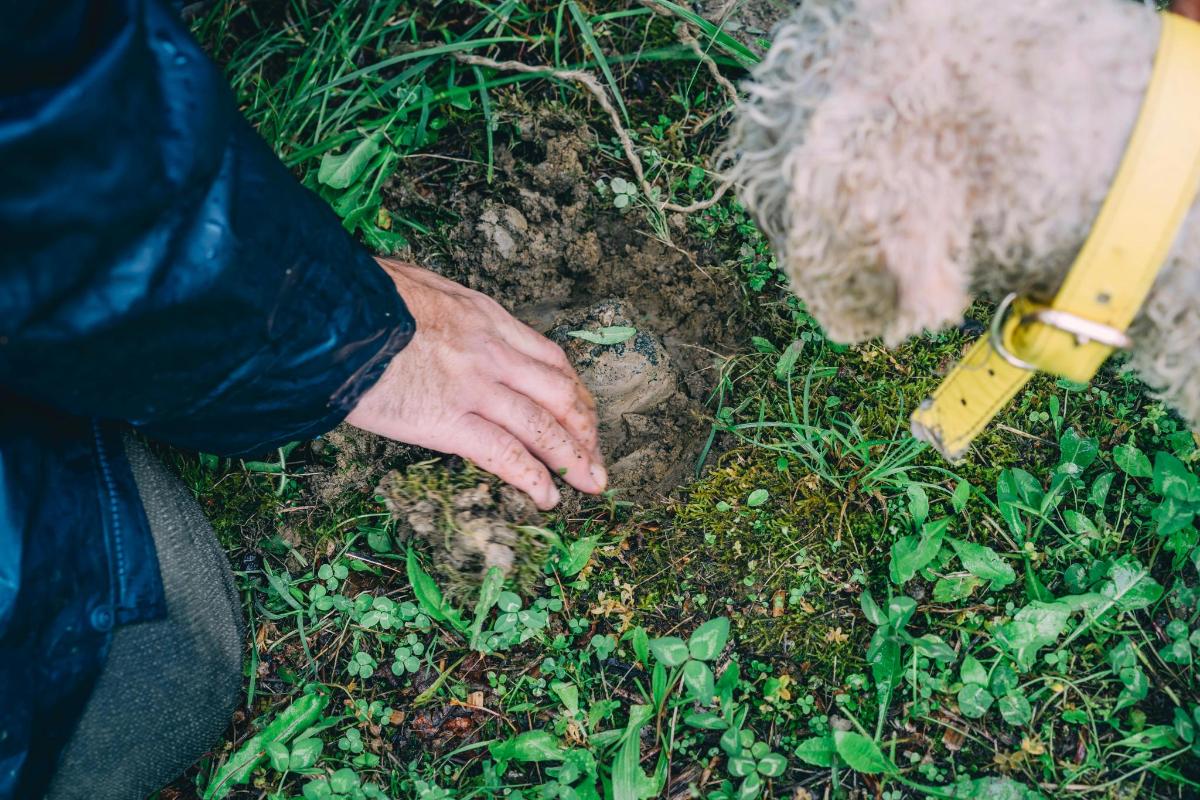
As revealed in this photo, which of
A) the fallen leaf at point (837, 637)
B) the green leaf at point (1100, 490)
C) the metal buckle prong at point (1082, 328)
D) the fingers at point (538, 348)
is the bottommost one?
the fallen leaf at point (837, 637)

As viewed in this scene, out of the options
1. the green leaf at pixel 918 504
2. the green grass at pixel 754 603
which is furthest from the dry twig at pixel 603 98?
the green leaf at pixel 918 504

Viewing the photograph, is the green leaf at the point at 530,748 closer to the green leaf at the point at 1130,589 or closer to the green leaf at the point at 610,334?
the green leaf at the point at 610,334

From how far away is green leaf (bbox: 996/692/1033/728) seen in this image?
5.15 feet

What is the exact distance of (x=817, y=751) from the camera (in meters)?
1.58

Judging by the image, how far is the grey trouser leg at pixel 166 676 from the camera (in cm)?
149

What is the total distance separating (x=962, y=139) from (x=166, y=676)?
5.51 feet

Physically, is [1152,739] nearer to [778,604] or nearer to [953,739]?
[953,739]

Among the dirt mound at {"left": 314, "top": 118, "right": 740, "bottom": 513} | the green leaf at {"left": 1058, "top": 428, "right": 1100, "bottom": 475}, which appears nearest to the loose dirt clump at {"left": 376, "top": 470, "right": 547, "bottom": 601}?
the dirt mound at {"left": 314, "top": 118, "right": 740, "bottom": 513}

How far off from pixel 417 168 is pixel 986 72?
1449mm

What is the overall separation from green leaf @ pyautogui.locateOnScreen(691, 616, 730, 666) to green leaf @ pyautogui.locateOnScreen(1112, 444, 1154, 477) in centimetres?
95

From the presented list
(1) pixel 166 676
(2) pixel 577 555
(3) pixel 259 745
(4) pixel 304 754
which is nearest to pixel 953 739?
(2) pixel 577 555

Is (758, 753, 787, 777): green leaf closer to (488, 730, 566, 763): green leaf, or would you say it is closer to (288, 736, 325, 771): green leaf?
(488, 730, 566, 763): green leaf

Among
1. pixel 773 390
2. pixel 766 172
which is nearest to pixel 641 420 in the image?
pixel 773 390

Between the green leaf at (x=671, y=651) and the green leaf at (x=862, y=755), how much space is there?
0.34 meters
